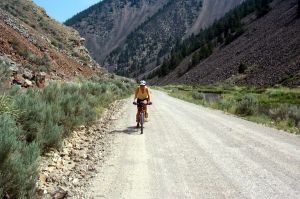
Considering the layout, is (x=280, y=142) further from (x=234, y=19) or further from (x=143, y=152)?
(x=234, y=19)

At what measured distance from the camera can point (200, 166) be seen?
9.66 metres

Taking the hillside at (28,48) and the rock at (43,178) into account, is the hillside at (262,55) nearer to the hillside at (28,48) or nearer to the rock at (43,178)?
the hillside at (28,48)

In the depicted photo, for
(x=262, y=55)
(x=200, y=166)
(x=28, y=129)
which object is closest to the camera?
(x=28, y=129)

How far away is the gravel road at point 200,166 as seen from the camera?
7652mm

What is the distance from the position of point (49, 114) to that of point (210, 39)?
15023 centimetres

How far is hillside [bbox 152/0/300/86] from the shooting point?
2936 inches

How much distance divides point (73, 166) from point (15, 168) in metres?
4.10

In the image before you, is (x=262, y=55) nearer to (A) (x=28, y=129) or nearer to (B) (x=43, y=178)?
(A) (x=28, y=129)

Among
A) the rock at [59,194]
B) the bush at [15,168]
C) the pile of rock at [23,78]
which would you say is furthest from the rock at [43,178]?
the pile of rock at [23,78]

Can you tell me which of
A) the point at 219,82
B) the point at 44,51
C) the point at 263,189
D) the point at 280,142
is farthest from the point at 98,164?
the point at 219,82

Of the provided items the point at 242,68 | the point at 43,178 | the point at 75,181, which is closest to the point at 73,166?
the point at 75,181

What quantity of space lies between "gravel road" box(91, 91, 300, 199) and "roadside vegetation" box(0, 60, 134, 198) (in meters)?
1.50

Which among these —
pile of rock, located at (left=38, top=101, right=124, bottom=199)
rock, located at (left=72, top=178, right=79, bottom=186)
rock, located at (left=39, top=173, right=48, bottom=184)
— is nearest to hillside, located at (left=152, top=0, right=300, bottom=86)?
pile of rock, located at (left=38, top=101, right=124, bottom=199)

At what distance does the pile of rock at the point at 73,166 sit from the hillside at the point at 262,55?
55035 millimetres
